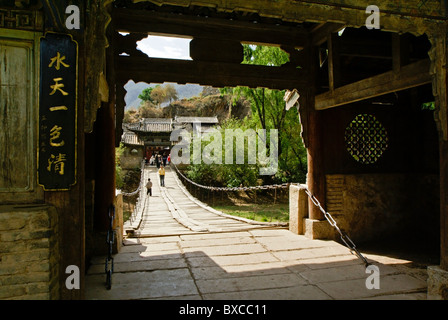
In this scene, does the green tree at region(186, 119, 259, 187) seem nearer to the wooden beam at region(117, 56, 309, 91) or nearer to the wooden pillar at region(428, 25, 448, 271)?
the wooden beam at region(117, 56, 309, 91)

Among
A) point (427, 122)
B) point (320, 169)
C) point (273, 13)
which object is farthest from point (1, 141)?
point (427, 122)

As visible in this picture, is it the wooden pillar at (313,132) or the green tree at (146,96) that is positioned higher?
the green tree at (146,96)

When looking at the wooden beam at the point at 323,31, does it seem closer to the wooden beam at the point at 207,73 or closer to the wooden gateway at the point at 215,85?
the wooden gateway at the point at 215,85

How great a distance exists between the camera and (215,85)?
247 inches

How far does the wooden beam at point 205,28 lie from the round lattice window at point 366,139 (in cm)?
209

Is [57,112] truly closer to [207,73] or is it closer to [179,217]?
[207,73]

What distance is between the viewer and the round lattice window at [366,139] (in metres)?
6.97

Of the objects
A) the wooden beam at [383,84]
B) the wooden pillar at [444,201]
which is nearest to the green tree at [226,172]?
the wooden beam at [383,84]

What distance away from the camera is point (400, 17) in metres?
3.71

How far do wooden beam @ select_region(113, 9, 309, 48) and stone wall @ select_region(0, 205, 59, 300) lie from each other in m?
3.98

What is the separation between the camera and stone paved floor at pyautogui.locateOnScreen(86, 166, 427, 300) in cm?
398

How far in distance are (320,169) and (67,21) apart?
519 cm

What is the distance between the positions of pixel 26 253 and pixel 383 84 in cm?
502

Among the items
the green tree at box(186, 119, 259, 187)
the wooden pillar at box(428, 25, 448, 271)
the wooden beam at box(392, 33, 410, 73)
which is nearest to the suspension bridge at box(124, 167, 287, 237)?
the green tree at box(186, 119, 259, 187)
